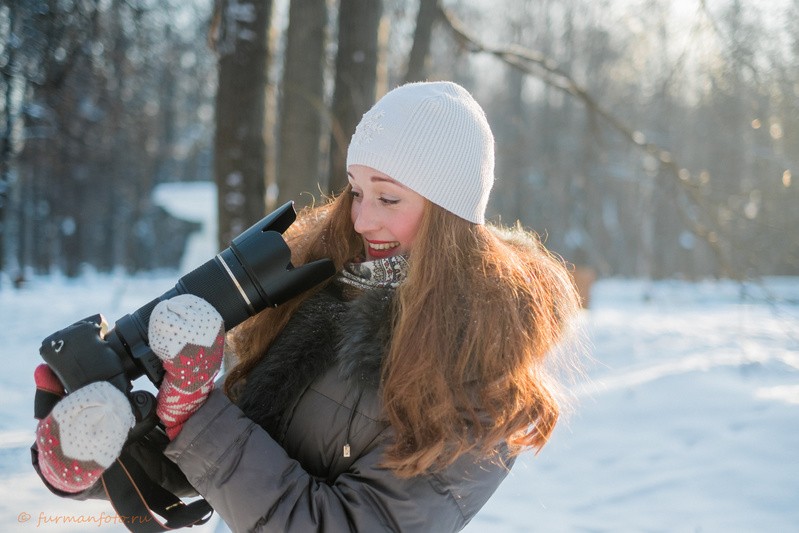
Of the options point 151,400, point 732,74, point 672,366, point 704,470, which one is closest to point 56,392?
point 151,400

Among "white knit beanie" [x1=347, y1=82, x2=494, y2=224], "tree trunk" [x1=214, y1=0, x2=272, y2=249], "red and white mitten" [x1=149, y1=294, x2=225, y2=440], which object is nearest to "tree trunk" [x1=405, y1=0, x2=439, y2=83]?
"tree trunk" [x1=214, y1=0, x2=272, y2=249]

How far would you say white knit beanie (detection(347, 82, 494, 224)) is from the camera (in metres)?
1.53

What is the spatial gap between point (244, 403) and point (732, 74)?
396cm

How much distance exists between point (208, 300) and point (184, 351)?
18cm

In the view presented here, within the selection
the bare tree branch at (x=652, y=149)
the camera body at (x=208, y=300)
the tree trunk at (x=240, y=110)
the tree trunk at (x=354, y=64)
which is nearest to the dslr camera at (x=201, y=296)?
the camera body at (x=208, y=300)

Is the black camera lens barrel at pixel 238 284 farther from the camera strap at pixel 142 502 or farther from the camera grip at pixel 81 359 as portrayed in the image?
the camera strap at pixel 142 502

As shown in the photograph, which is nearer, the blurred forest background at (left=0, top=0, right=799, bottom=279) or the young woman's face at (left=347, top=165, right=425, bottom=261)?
the young woman's face at (left=347, top=165, right=425, bottom=261)

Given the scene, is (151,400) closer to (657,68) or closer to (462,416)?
(462,416)

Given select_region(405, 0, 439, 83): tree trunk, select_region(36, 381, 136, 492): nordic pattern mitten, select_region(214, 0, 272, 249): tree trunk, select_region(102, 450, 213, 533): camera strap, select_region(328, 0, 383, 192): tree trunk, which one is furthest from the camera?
select_region(405, 0, 439, 83): tree trunk

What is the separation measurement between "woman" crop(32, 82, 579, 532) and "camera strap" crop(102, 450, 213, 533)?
0.21 meters

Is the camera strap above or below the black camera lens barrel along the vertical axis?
below

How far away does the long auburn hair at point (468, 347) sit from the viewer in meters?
1.36

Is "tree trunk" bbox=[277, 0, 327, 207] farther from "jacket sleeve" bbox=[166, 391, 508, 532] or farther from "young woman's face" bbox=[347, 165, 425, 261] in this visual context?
"jacket sleeve" bbox=[166, 391, 508, 532]

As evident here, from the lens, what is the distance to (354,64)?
14.0 ft
